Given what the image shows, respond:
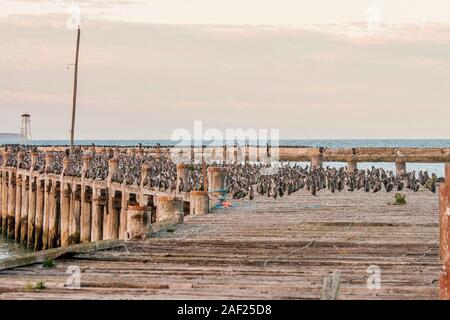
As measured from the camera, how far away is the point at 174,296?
1396 cm

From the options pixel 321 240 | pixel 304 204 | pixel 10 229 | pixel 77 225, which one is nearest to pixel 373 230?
pixel 321 240

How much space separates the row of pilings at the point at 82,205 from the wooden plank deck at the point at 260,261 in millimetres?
603

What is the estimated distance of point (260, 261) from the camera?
17516mm

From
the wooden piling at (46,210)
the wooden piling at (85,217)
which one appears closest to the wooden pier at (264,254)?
the wooden piling at (85,217)

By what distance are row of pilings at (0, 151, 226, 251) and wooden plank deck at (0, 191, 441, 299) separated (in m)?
0.60

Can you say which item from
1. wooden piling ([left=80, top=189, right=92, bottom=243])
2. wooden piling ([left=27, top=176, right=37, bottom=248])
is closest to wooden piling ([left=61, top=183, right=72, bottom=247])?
wooden piling ([left=80, top=189, right=92, bottom=243])

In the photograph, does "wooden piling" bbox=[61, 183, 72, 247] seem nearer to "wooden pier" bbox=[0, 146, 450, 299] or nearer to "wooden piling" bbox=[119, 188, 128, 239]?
"wooden piling" bbox=[119, 188, 128, 239]

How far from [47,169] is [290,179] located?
16.6m

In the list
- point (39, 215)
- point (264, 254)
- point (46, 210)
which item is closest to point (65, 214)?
point (46, 210)

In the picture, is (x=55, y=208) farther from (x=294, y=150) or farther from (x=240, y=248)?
(x=294, y=150)

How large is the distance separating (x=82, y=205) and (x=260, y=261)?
23.9m

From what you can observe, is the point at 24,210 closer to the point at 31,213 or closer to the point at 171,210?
the point at 31,213

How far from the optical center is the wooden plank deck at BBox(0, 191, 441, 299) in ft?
47.2
